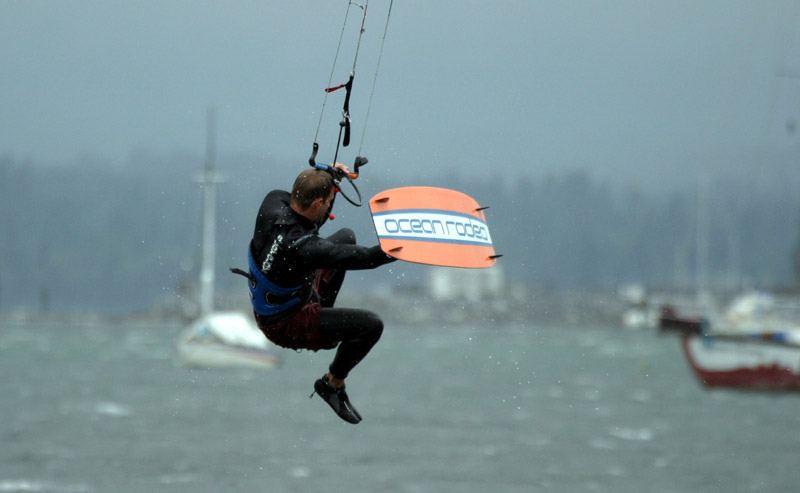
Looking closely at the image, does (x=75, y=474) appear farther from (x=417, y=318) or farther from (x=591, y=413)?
(x=417, y=318)

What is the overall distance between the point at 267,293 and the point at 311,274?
357 millimetres

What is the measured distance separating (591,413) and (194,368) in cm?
2992

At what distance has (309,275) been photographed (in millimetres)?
9492

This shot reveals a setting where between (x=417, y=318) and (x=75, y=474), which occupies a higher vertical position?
(x=75, y=474)

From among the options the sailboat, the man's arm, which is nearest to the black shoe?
the man's arm

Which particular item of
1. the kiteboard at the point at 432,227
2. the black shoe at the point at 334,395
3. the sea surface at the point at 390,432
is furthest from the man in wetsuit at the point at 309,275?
the sea surface at the point at 390,432

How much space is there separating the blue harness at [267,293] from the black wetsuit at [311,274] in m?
0.03

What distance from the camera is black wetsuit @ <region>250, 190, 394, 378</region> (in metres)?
8.97

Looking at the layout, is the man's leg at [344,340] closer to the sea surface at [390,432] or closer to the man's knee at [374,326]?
the man's knee at [374,326]

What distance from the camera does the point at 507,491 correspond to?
3544 centimetres

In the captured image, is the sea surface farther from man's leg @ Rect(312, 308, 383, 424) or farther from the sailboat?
man's leg @ Rect(312, 308, 383, 424)

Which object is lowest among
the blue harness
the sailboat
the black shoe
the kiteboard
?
the sailboat

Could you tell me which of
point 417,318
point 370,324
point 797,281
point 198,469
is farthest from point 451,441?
point 417,318

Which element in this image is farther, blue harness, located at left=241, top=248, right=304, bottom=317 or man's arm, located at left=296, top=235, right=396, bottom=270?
blue harness, located at left=241, top=248, right=304, bottom=317
